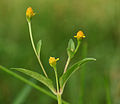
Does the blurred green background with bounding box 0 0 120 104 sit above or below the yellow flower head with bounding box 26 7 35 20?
below

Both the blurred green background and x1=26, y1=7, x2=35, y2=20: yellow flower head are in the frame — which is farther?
the blurred green background

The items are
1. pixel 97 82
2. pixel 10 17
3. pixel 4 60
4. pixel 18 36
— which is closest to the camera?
pixel 97 82

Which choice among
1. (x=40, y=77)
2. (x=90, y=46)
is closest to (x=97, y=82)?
(x=90, y=46)

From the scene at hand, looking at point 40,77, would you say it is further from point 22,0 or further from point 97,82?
point 22,0

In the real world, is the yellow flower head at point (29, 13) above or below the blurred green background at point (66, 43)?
above

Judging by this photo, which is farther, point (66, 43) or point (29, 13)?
point (66, 43)

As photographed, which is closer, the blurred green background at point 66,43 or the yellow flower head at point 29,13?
the yellow flower head at point 29,13

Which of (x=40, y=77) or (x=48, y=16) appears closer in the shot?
(x=40, y=77)

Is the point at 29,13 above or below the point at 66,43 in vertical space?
above
